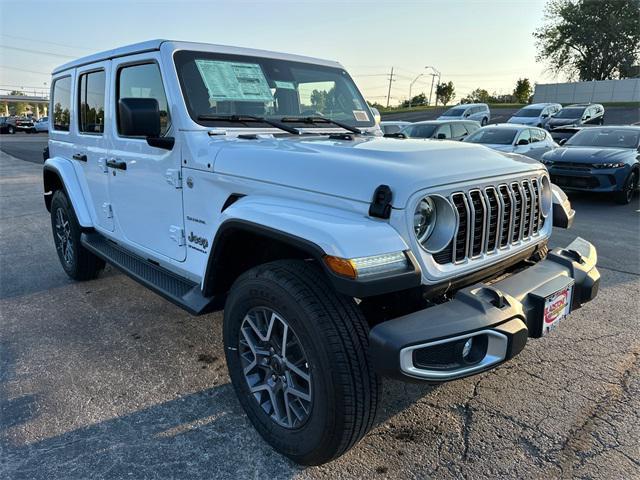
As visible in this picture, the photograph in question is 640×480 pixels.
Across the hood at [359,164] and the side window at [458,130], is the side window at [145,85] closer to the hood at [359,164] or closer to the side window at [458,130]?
the hood at [359,164]

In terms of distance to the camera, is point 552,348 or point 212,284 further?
point 552,348

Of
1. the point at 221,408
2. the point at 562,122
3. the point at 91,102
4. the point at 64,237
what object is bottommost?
the point at 221,408

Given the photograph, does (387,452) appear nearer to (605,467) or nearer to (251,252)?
(605,467)

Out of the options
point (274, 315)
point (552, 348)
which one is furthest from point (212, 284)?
point (552, 348)

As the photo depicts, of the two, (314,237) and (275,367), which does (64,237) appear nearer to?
(275,367)

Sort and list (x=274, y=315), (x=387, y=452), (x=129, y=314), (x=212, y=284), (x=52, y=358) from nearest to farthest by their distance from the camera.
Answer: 1. (x=274, y=315)
2. (x=387, y=452)
3. (x=212, y=284)
4. (x=52, y=358)
5. (x=129, y=314)

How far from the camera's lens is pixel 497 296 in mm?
2094

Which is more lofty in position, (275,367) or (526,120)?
(526,120)

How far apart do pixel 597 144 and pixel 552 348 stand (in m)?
8.28

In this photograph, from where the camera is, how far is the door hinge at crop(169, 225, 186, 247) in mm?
3064

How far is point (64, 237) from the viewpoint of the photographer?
4.92m

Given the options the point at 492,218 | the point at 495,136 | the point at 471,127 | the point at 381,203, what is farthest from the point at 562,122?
the point at 381,203

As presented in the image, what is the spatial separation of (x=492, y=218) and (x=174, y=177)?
191 centimetres

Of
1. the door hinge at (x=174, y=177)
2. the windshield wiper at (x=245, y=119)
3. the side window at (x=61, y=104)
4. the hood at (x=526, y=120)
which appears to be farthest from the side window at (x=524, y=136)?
the hood at (x=526, y=120)
